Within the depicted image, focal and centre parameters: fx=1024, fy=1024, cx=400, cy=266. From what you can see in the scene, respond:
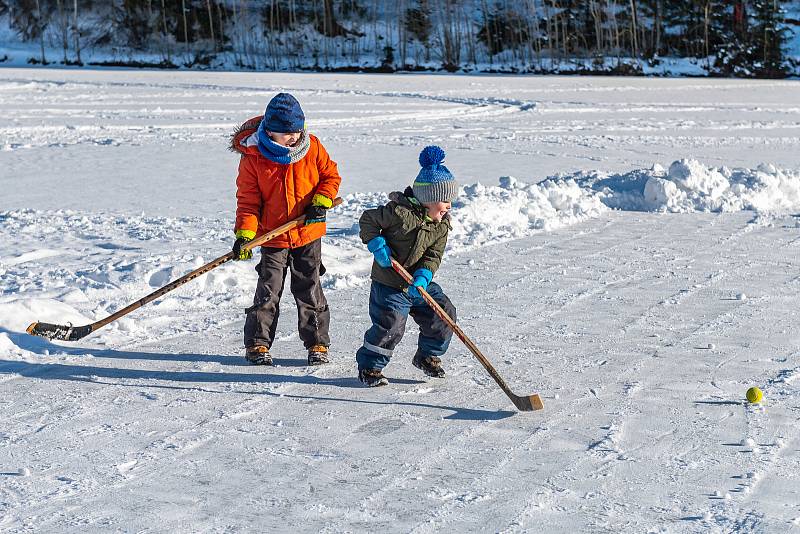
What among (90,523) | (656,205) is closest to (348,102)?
(656,205)

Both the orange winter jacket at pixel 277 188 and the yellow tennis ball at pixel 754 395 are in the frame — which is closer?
the yellow tennis ball at pixel 754 395

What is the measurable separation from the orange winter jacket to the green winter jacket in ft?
1.61

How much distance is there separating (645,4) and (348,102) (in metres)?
19.9

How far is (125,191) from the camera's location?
32.8ft

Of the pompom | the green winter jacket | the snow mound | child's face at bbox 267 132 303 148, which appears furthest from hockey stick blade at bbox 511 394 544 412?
the snow mound

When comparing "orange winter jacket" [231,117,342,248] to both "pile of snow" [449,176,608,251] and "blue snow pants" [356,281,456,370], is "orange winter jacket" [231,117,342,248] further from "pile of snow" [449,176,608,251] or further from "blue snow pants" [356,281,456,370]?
"pile of snow" [449,176,608,251]

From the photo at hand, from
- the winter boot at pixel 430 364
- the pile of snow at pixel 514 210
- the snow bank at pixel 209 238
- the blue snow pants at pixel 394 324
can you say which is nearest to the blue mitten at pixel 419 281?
the blue snow pants at pixel 394 324

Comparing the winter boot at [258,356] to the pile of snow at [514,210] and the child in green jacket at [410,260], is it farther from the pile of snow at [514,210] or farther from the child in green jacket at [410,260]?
the pile of snow at [514,210]

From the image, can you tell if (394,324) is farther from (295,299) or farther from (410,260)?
(295,299)

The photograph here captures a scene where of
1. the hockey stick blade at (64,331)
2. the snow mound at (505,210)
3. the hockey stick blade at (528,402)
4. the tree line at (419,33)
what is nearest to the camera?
the hockey stick blade at (528,402)

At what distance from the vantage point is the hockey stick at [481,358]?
416 centimetres

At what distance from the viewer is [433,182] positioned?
4.35 meters

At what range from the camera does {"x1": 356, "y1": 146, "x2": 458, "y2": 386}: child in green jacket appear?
4.36 metres

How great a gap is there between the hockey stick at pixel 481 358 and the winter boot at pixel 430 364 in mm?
279
